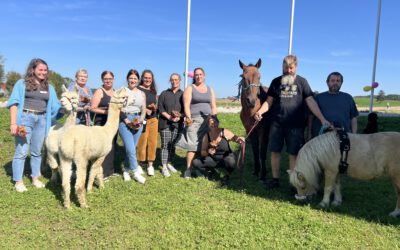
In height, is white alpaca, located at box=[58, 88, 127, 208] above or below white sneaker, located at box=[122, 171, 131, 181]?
above

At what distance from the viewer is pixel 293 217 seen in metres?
4.34

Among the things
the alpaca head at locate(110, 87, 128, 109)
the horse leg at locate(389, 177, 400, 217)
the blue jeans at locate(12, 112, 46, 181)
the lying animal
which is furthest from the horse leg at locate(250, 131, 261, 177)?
the blue jeans at locate(12, 112, 46, 181)

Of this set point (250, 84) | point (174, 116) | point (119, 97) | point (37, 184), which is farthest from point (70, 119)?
point (250, 84)

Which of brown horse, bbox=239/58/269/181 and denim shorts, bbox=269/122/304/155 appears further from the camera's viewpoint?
brown horse, bbox=239/58/269/181

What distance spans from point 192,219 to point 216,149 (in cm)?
177

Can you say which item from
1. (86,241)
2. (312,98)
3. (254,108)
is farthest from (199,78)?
(86,241)

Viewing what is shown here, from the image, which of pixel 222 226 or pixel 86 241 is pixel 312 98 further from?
pixel 86 241

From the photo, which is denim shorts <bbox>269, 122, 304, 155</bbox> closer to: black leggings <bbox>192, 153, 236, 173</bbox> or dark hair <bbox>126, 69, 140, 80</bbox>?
black leggings <bbox>192, 153, 236, 173</bbox>

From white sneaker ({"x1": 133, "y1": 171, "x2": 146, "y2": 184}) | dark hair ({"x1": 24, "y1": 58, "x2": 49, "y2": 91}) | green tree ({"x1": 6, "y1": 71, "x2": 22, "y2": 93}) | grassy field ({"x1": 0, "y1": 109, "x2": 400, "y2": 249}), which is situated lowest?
grassy field ({"x1": 0, "y1": 109, "x2": 400, "y2": 249})

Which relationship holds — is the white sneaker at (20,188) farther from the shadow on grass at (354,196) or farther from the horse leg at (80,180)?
the shadow on grass at (354,196)

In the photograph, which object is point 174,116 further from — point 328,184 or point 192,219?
point 328,184

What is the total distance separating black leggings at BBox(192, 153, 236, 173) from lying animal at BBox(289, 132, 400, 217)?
1.32 m

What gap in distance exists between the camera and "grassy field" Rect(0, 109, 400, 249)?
368cm

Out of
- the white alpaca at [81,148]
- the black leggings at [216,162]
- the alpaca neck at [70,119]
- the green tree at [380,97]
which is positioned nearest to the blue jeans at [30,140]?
the alpaca neck at [70,119]
